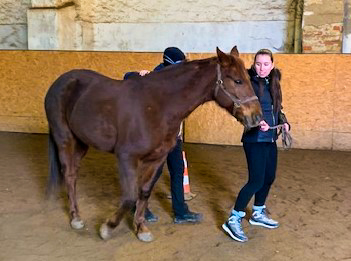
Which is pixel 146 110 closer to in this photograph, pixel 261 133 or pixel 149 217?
pixel 261 133

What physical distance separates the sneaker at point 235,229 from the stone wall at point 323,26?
4356 millimetres

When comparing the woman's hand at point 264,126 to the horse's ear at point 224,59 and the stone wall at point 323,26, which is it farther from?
the stone wall at point 323,26

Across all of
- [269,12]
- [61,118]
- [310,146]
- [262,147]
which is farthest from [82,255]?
[269,12]

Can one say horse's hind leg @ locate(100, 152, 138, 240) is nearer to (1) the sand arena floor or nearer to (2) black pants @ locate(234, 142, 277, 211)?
(1) the sand arena floor

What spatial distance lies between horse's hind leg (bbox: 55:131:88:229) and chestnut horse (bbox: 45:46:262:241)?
20cm

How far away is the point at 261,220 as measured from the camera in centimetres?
369

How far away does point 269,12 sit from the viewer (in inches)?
320

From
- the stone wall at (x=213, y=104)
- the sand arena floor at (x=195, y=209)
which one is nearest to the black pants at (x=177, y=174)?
the sand arena floor at (x=195, y=209)

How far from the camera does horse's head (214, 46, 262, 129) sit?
3029mm

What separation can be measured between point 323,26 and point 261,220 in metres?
4.31

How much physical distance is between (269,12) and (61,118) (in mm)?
5474

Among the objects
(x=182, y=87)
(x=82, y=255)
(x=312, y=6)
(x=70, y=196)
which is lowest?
(x=82, y=255)

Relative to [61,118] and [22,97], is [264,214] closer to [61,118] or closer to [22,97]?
[61,118]

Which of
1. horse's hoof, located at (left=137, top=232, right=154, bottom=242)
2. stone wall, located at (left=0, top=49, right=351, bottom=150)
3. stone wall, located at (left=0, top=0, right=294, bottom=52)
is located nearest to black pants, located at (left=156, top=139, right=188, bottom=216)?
horse's hoof, located at (left=137, top=232, right=154, bottom=242)
